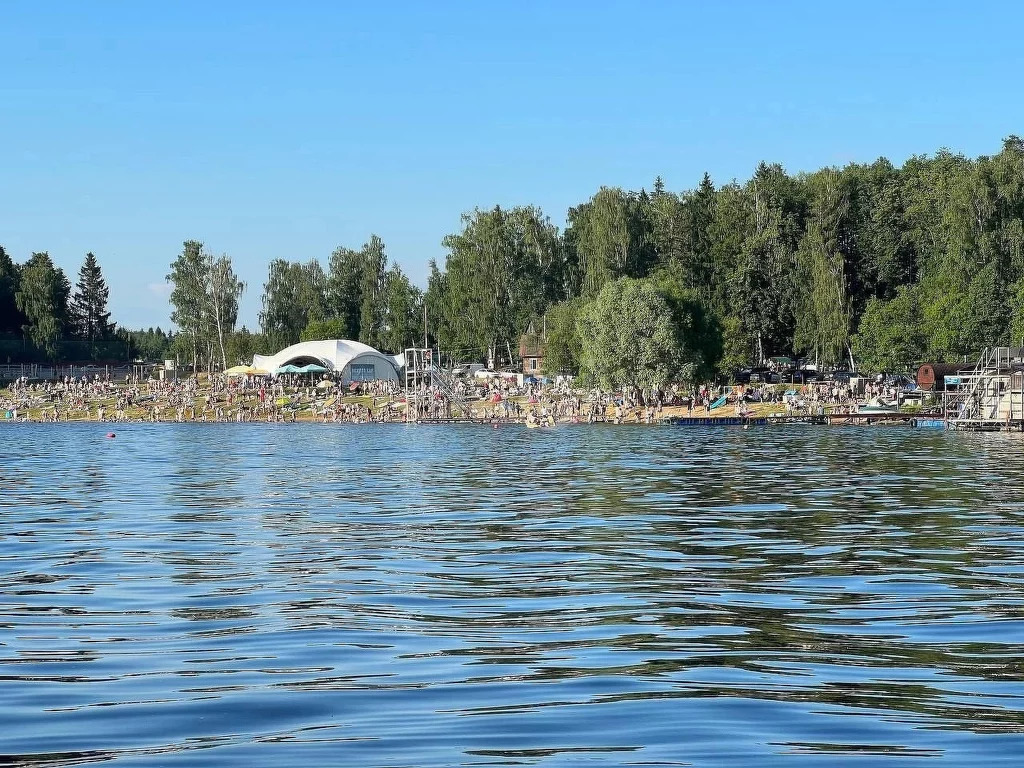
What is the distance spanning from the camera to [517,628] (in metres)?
13.1

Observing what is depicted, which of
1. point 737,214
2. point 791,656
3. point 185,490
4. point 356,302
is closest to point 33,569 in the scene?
point 791,656

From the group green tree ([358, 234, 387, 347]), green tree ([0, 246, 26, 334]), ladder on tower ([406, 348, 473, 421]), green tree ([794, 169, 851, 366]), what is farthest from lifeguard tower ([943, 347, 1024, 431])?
green tree ([0, 246, 26, 334])

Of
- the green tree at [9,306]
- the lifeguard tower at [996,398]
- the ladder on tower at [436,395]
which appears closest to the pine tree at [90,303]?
the green tree at [9,306]

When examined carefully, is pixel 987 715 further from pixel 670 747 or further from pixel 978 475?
pixel 978 475

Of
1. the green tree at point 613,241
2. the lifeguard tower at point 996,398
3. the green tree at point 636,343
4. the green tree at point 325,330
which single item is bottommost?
the lifeguard tower at point 996,398

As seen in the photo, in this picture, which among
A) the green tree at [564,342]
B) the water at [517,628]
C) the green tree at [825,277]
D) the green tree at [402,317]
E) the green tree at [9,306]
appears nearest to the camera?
the water at [517,628]

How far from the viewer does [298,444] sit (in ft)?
218

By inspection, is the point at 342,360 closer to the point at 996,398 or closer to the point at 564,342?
the point at 564,342

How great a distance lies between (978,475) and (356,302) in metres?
125

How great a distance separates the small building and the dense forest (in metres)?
1.18

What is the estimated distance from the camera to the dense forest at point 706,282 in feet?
312

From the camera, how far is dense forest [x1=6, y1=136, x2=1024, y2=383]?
312ft

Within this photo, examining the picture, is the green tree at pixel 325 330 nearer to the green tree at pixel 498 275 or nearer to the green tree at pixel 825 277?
the green tree at pixel 498 275

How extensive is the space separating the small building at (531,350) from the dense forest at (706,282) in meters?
1.18
